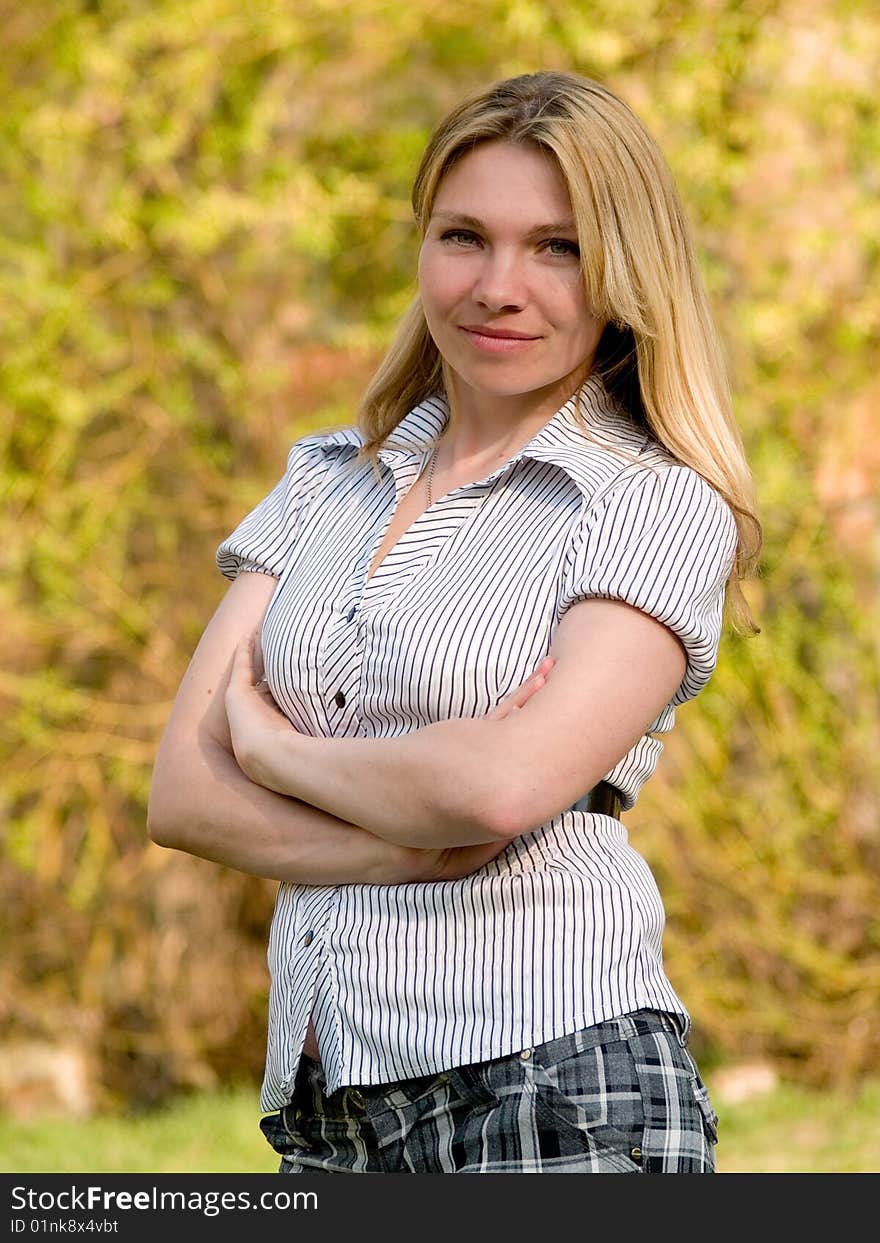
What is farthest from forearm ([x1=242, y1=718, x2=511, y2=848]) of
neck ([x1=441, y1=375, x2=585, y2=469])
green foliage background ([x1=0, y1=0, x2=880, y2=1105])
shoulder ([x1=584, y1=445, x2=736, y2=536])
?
green foliage background ([x1=0, y1=0, x2=880, y2=1105])

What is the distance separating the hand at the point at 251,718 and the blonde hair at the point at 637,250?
Result: 54 centimetres

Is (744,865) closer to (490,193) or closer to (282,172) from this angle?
(282,172)

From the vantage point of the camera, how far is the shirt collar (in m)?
1.68

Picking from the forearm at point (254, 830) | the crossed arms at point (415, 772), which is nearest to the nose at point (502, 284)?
the crossed arms at point (415, 772)

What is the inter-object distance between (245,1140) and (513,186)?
3.37 meters

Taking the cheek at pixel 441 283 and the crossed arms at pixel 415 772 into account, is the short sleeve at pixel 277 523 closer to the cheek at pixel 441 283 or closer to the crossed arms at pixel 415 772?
the crossed arms at pixel 415 772

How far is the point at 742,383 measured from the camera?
14.8 feet

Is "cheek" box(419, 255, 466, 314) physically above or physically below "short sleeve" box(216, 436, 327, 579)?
Result: above

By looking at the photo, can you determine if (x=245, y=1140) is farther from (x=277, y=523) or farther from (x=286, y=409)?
(x=277, y=523)

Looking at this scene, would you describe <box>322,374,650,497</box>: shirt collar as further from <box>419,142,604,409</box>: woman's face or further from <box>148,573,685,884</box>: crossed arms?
<box>148,573,685,884</box>: crossed arms

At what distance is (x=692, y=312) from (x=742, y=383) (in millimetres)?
2859

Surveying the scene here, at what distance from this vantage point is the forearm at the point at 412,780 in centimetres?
150

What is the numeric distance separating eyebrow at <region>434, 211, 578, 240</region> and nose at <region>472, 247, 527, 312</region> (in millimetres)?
35

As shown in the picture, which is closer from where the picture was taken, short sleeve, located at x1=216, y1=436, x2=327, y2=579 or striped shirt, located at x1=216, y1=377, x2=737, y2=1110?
striped shirt, located at x1=216, y1=377, x2=737, y2=1110
